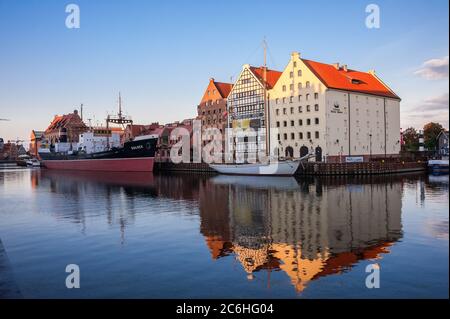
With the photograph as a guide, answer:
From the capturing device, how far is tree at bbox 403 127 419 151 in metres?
124

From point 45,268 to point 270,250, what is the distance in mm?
8866

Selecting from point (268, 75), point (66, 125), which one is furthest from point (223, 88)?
point (66, 125)

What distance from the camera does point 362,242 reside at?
1811 cm

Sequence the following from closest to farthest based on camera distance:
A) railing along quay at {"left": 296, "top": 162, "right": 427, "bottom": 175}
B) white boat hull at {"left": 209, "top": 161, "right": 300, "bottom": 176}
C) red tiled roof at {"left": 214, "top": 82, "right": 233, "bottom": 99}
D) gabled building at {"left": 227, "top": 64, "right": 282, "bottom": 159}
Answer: railing along quay at {"left": 296, "top": 162, "right": 427, "bottom": 175} < white boat hull at {"left": 209, "top": 161, "right": 300, "bottom": 176} < gabled building at {"left": 227, "top": 64, "right": 282, "bottom": 159} < red tiled roof at {"left": 214, "top": 82, "right": 233, "bottom": 99}

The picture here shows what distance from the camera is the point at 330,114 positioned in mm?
73938

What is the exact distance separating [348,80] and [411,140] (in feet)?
199

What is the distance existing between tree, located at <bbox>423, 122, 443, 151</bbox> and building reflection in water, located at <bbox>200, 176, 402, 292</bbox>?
8847 centimetres


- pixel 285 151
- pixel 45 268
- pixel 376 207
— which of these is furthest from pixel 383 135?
pixel 45 268

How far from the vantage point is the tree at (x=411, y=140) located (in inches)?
4871

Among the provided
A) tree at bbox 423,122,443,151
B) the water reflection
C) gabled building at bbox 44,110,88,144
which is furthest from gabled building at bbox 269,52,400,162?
gabled building at bbox 44,110,88,144

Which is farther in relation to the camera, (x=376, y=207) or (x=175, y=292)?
(x=376, y=207)

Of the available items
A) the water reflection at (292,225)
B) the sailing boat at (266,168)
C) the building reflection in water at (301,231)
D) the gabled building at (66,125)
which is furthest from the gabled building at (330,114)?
the gabled building at (66,125)

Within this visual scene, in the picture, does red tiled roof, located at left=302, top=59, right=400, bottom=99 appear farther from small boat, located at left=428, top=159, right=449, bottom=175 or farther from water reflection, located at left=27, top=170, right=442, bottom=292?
water reflection, located at left=27, top=170, right=442, bottom=292
